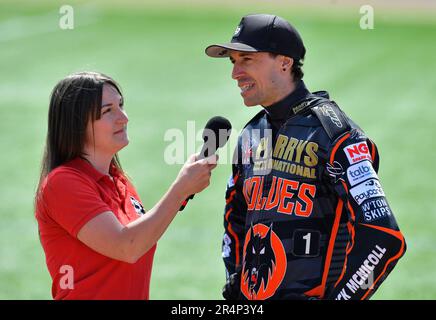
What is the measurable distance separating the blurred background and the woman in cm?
451

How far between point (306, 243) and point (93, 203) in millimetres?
1141

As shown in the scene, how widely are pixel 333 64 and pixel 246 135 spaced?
1500cm

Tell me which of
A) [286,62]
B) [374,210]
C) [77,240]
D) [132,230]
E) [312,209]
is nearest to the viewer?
[374,210]

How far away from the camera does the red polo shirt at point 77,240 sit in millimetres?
4445

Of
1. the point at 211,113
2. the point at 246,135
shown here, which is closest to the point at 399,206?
the point at 211,113

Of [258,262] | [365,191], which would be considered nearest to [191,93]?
[258,262]

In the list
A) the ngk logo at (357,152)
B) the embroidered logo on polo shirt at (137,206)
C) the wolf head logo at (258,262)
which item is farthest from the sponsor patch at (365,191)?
the embroidered logo on polo shirt at (137,206)

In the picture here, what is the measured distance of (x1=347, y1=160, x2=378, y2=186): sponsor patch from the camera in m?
4.35

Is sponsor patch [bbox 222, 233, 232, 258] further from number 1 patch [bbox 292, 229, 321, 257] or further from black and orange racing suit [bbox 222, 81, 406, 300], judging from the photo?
number 1 patch [bbox 292, 229, 321, 257]

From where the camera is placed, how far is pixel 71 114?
15.1 feet

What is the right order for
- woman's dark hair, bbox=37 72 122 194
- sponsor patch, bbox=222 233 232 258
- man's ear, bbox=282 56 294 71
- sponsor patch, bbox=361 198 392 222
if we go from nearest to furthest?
sponsor patch, bbox=361 198 392 222 < woman's dark hair, bbox=37 72 122 194 < man's ear, bbox=282 56 294 71 < sponsor patch, bbox=222 233 232 258

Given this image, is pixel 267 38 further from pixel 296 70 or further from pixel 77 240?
pixel 77 240

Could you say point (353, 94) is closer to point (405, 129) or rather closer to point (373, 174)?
point (405, 129)

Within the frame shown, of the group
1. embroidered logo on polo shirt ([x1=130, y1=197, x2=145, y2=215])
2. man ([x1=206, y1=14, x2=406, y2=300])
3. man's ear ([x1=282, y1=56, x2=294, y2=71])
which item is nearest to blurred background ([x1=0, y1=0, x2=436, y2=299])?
embroidered logo on polo shirt ([x1=130, y1=197, x2=145, y2=215])
